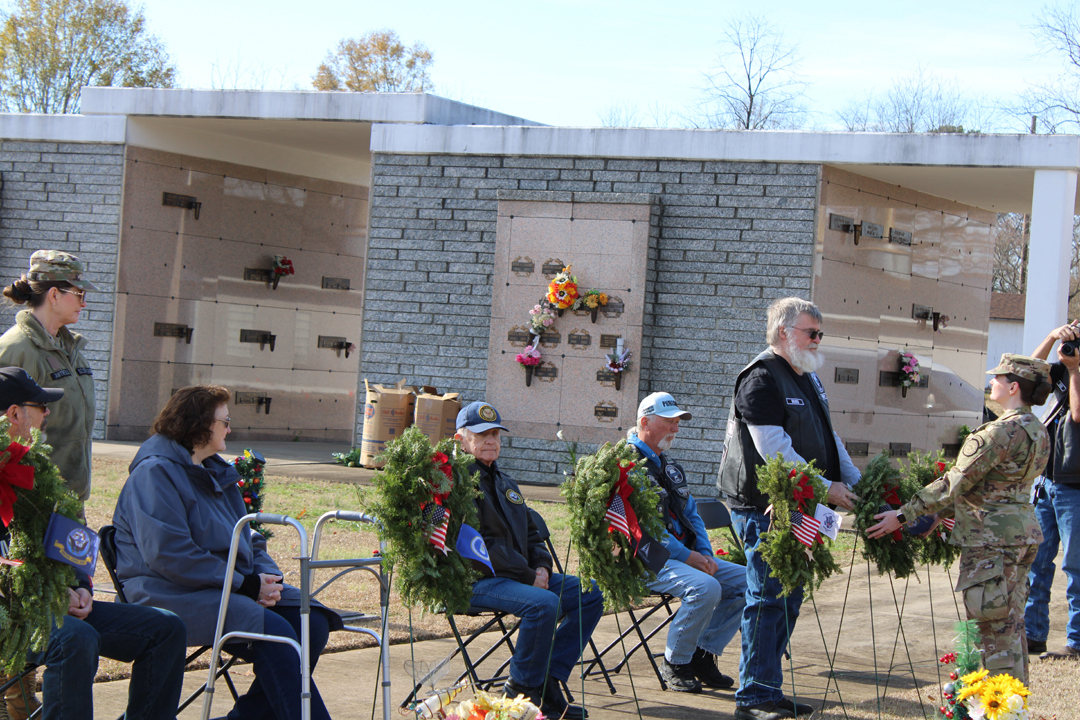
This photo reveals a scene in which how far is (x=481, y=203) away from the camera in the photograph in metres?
12.3

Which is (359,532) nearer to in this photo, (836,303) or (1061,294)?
(836,303)

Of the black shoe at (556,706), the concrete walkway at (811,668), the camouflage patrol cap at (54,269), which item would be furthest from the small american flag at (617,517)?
the camouflage patrol cap at (54,269)

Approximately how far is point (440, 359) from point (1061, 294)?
21.0 ft

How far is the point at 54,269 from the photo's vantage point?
4.79 metres

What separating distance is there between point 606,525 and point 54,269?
2.56 meters

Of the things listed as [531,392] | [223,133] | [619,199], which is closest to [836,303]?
[619,199]

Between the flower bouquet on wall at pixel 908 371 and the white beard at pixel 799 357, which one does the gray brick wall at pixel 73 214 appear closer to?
the flower bouquet on wall at pixel 908 371

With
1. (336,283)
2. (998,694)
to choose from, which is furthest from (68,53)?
(998,694)

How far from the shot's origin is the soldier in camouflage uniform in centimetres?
482

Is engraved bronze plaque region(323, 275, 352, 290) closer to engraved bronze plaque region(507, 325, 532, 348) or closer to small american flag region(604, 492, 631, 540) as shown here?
engraved bronze plaque region(507, 325, 532, 348)

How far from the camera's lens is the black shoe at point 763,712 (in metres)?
4.79

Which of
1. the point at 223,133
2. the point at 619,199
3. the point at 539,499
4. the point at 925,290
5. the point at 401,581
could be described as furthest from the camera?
the point at 223,133

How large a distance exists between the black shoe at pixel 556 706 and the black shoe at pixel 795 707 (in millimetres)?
840

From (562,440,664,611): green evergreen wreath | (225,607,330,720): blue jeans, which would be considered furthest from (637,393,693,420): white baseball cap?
(225,607,330,720): blue jeans
